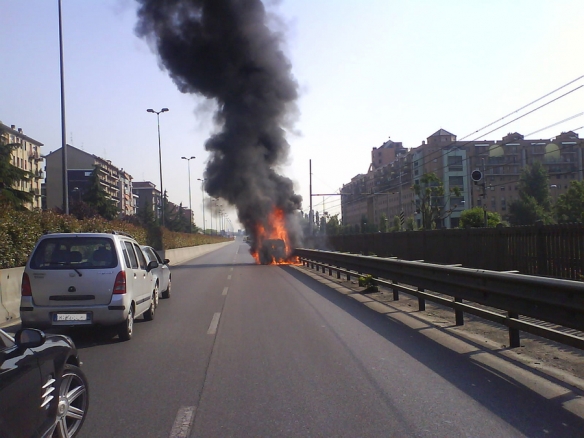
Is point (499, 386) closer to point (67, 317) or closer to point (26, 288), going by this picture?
point (67, 317)

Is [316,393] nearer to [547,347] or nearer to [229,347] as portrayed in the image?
[229,347]

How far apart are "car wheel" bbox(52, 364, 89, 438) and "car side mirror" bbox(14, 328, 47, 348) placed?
543 millimetres

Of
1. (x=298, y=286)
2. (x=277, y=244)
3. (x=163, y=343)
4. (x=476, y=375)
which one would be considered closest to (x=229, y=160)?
(x=277, y=244)

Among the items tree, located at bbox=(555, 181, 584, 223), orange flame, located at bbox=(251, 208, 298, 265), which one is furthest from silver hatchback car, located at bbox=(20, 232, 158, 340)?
tree, located at bbox=(555, 181, 584, 223)

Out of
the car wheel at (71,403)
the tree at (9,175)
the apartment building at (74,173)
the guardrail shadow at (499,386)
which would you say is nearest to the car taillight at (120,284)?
the car wheel at (71,403)

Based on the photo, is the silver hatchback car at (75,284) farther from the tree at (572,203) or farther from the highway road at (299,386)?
the tree at (572,203)

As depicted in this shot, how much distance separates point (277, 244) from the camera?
35625 mm

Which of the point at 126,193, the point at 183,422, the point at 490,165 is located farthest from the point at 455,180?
the point at 126,193

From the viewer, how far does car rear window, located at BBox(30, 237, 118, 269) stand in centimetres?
831

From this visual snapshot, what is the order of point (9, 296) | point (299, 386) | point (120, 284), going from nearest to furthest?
point (299, 386) < point (120, 284) < point (9, 296)

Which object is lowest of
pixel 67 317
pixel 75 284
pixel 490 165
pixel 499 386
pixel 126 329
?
pixel 499 386

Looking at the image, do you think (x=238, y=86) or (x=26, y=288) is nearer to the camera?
(x=26, y=288)

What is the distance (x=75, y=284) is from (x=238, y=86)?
32709mm

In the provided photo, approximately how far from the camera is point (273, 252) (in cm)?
3550
